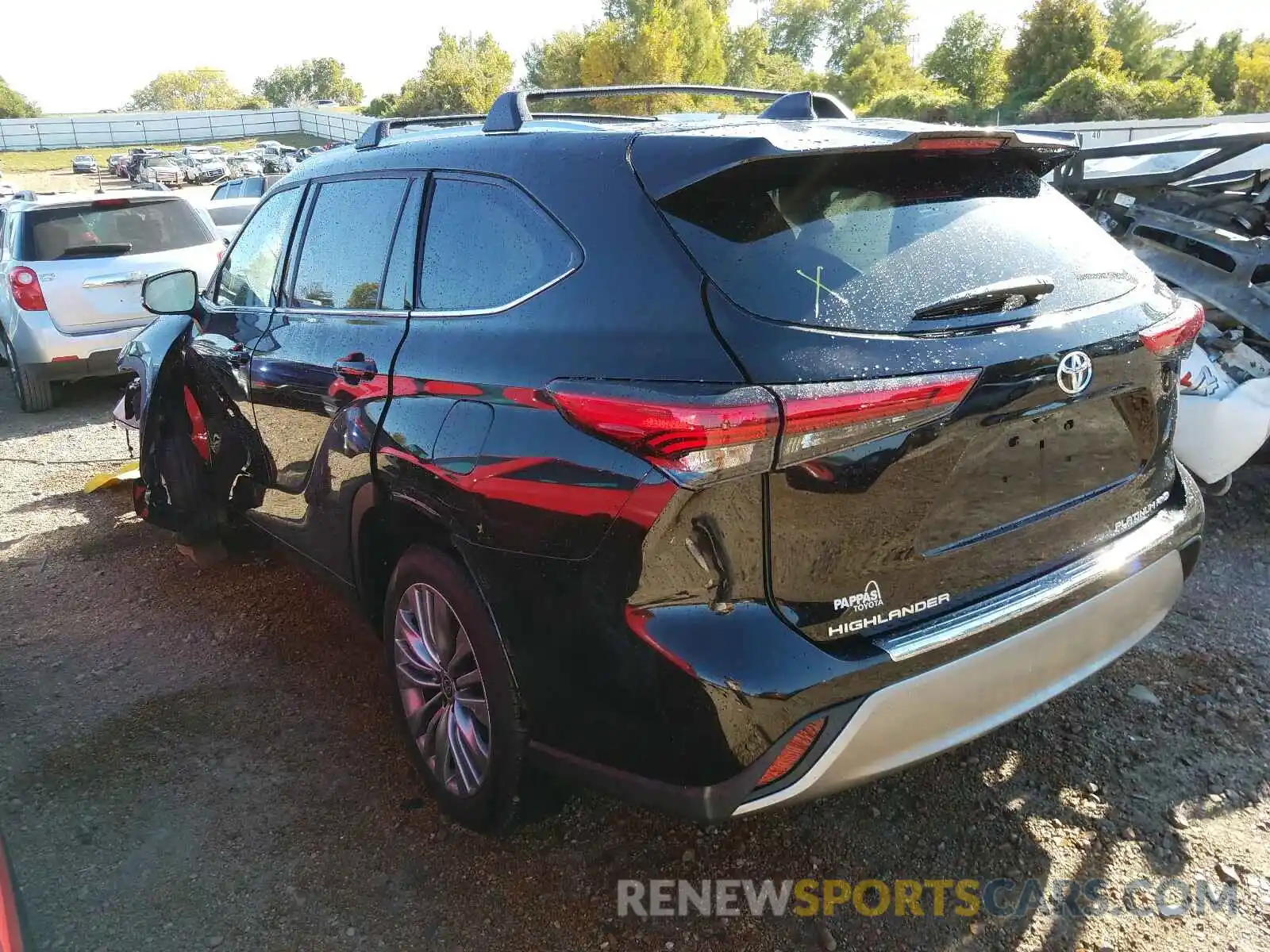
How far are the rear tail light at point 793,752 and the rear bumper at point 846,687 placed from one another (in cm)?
1

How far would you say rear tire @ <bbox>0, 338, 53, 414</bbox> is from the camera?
8.07 m

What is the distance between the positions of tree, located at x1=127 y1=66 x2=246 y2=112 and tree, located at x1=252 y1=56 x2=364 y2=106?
44.7 ft

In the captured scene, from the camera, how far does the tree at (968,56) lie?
48.1 metres

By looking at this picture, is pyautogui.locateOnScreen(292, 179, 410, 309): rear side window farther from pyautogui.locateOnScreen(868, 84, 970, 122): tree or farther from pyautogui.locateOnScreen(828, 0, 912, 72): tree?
pyautogui.locateOnScreen(828, 0, 912, 72): tree

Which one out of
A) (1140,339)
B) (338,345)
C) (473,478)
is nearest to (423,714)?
(473,478)

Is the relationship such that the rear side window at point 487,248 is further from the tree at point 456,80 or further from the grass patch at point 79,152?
the grass patch at point 79,152

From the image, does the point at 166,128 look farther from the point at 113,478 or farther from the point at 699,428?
the point at 699,428

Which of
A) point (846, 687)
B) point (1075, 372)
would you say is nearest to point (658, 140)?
point (1075, 372)

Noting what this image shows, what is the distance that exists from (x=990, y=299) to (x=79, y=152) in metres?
74.1

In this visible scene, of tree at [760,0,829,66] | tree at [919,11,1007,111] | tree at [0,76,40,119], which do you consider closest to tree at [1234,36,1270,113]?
tree at [919,11,1007,111]

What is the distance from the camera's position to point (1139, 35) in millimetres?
42438

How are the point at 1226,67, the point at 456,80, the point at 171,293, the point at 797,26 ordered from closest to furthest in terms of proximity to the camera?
the point at 171,293 → the point at 1226,67 → the point at 456,80 → the point at 797,26

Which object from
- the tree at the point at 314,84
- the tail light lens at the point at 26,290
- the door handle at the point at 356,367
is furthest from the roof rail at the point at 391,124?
the tree at the point at 314,84

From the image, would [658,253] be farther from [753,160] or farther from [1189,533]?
[1189,533]
